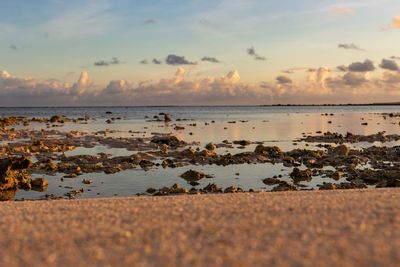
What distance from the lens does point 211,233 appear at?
9984 mm

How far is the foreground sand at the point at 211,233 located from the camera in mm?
8469

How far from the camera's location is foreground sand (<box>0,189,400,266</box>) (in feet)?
27.8

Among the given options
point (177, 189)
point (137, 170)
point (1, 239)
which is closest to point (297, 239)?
point (1, 239)

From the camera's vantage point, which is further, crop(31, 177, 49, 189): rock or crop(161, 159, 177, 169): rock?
crop(161, 159, 177, 169): rock

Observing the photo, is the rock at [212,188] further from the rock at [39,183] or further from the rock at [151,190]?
the rock at [39,183]

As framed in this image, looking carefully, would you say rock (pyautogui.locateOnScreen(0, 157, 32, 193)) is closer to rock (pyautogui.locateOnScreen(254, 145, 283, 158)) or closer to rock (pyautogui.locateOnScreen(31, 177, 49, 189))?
rock (pyautogui.locateOnScreen(31, 177, 49, 189))

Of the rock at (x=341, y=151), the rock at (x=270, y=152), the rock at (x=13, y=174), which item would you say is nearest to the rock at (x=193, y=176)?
the rock at (x=13, y=174)

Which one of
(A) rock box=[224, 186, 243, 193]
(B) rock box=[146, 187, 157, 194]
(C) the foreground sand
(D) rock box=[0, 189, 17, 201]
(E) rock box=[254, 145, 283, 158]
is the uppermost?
(C) the foreground sand

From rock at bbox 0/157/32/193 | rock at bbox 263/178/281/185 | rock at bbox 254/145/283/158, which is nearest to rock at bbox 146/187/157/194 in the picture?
rock at bbox 263/178/281/185

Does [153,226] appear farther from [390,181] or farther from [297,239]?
[390,181]

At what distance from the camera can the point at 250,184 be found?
25.6 m

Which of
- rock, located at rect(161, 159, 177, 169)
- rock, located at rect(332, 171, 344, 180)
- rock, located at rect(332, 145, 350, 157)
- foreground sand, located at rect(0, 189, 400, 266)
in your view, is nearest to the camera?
foreground sand, located at rect(0, 189, 400, 266)

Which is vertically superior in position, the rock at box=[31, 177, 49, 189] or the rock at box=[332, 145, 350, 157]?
the rock at box=[332, 145, 350, 157]

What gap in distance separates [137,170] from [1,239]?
2020 cm
